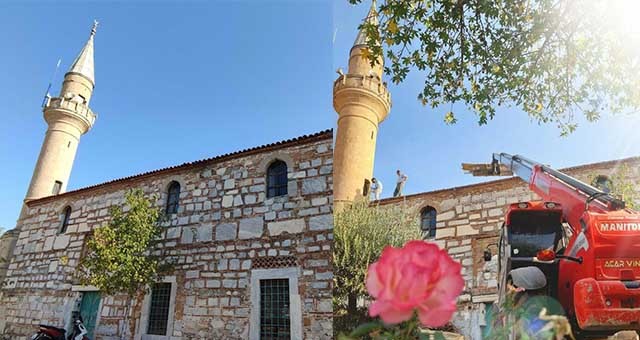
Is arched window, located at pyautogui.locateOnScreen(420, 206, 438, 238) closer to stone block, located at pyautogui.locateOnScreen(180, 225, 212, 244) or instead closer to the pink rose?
stone block, located at pyautogui.locateOnScreen(180, 225, 212, 244)

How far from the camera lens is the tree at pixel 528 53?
67.1 inches

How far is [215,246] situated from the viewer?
2.92 metres

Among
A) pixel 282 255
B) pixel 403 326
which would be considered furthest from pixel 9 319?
pixel 403 326

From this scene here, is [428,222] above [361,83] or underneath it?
underneath

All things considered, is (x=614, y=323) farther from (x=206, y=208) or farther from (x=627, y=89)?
(x=206, y=208)

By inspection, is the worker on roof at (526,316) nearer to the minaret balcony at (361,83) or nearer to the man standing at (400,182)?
the man standing at (400,182)

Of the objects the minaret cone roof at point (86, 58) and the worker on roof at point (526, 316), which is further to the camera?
the minaret cone roof at point (86, 58)

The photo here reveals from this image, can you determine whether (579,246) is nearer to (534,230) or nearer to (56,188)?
(534,230)

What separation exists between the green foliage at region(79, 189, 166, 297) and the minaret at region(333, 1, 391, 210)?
1.72m

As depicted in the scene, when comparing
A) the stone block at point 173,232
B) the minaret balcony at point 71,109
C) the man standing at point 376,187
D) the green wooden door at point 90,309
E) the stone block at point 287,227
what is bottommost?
the green wooden door at point 90,309

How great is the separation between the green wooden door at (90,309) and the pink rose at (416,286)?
2484 mm

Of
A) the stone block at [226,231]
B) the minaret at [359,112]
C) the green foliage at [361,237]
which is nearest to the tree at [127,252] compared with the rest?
the stone block at [226,231]

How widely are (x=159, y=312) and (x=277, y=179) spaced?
4.02 ft

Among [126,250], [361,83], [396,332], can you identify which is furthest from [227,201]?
[396,332]
